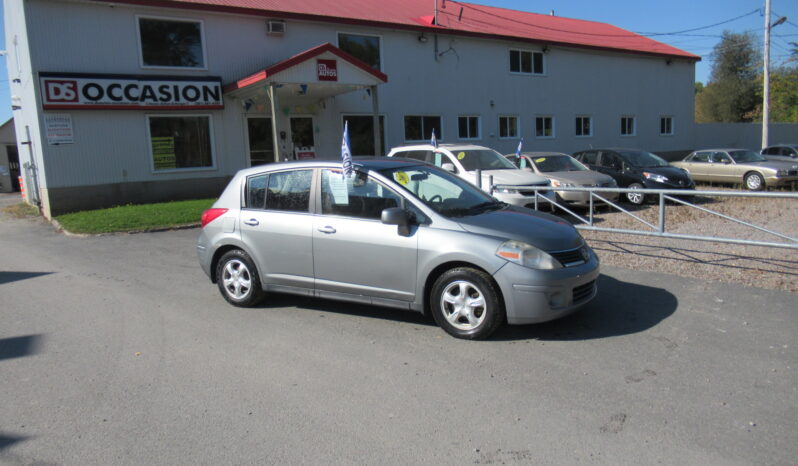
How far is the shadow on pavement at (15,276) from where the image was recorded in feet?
27.5

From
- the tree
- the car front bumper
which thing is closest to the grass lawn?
the car front bumper

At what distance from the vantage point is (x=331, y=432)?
12.1 feet

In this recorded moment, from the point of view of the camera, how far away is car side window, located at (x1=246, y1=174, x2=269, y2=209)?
6473mm

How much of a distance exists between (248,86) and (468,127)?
1003 centimetres

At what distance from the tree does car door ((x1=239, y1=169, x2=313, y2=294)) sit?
2207 inches

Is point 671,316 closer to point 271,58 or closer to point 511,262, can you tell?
point 511,262

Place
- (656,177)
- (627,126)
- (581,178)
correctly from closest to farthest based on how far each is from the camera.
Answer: (581,178), (656,177), (627,126)

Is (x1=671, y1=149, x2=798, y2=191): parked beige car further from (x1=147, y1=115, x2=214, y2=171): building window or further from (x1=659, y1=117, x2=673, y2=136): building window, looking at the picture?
(x1=147, y1=115, x2=214, y2=171): building window

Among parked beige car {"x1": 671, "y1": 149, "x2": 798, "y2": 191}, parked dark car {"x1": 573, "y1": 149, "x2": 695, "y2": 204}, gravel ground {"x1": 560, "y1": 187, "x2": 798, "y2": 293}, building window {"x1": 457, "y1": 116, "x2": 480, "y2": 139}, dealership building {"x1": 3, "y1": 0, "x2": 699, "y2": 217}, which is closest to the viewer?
gravel ground {"x1": 560, "y1": 187, "x2": 798, "y2": 293}

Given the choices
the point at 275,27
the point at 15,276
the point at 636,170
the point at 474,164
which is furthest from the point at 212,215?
the point at 275,27

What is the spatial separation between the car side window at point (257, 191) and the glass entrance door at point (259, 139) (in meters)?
12.2

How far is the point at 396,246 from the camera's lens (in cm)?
545

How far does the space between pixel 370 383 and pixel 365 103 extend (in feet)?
56.1

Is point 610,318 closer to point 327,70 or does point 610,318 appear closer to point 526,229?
point 526,229
